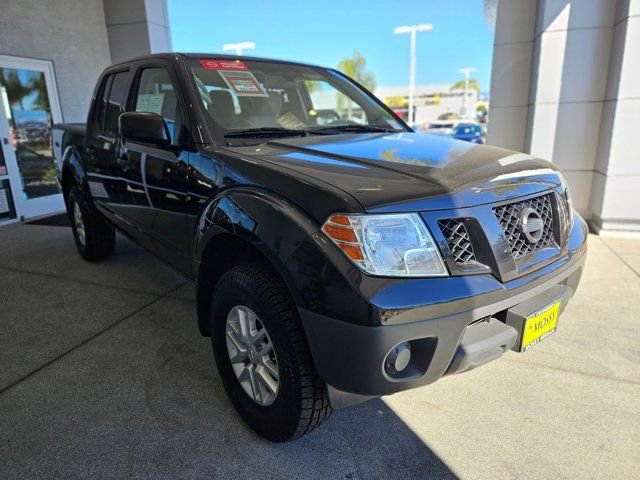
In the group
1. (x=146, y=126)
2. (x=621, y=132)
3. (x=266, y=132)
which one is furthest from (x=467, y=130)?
(x=146, y=126)

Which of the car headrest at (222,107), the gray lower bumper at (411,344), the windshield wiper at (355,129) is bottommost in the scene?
the gray lower bumper at (411,344)

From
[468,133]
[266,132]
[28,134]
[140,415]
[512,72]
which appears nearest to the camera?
[140,415]

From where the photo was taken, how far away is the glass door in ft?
21.7

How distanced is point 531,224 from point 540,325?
411 millimetres

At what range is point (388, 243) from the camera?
1587 millimetres

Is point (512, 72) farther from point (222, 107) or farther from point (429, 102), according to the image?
point (429, 102)

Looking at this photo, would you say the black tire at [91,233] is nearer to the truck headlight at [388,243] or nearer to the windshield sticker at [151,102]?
the windshield sticker at [151,102]

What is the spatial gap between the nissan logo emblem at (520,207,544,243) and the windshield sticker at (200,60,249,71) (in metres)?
1.88

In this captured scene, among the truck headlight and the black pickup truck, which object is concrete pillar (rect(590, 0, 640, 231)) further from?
the truck headlight

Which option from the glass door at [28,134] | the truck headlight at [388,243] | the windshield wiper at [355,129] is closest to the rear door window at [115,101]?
the windshield wiper at [355,129]

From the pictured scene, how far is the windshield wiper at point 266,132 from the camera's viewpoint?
2455 mm

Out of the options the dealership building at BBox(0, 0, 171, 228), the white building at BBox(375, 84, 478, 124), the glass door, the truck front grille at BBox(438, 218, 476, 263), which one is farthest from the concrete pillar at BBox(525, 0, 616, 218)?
the white building at BBox(375, 84, 478, 124)

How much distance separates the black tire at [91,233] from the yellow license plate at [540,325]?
3572mm

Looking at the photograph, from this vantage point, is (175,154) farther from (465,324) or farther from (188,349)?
(465,324)
